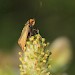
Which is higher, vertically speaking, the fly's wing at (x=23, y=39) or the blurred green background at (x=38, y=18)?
the blurred green background at (x=38, y=18)

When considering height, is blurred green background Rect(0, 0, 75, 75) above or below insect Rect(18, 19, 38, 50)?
above

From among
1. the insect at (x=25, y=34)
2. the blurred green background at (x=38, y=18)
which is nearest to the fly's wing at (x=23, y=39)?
the insect at (x=25, y=34)

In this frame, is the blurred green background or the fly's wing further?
the blurred green background

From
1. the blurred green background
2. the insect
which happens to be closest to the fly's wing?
the insect

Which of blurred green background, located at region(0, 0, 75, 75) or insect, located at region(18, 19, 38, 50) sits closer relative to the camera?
insect, located at region(18, 19, 38, 50)

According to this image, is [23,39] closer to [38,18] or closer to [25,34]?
[25,34]

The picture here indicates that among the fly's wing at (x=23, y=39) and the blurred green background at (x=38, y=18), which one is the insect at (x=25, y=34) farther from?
the blurred green background at (x=38, y=18)

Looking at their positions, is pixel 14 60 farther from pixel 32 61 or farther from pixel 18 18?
pixel 18 18

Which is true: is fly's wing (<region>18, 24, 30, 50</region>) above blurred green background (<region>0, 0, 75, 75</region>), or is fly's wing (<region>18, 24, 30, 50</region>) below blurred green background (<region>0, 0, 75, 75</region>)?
below

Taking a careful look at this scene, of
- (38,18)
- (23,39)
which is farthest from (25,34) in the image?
(38,18)

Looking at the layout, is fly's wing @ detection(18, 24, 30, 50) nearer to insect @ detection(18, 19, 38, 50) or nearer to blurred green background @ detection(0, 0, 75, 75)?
insect @ detection(18, 19, 38, 50)
